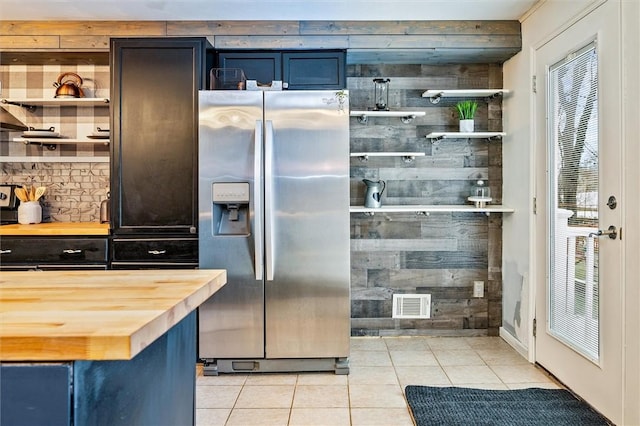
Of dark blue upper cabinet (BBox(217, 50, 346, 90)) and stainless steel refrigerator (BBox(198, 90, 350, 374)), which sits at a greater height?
dark blue upper cabinet (BBox(217, 50, 346, 90))

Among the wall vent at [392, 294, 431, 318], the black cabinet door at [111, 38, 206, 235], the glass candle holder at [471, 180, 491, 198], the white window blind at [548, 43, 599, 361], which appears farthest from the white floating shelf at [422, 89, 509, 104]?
the black cabinet door at [111, 38, 206, 235]

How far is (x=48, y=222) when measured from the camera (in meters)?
3.35

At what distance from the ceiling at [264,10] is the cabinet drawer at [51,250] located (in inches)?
61.3

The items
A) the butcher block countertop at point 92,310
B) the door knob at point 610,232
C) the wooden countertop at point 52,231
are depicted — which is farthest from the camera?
the wooden countertop at point 52,231

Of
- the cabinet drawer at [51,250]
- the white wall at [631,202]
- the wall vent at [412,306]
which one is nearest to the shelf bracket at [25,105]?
the cabinet drawer at [51,250]

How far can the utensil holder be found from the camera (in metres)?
3.14

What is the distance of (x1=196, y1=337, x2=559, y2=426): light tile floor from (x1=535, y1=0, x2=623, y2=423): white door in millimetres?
362

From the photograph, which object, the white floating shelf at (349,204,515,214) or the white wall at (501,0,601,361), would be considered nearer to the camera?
the white wall at (501,0,601,361)

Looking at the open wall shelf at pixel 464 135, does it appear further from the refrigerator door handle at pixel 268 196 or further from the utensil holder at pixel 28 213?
the utensil holder at pixel 28 213

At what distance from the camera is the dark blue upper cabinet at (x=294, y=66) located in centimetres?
303

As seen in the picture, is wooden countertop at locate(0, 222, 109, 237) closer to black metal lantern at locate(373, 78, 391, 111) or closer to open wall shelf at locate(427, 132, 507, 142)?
black metal lantern at locate(373, 78, 391, 111)


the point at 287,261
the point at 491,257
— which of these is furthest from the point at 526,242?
the point at 287,261

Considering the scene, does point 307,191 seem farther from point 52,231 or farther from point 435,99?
point 52,231

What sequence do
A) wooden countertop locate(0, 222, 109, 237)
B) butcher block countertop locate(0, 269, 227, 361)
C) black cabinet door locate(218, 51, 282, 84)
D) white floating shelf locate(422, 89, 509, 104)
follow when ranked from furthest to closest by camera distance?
white floating shelf locate(422, 89, 509, 104), black cabinet door locate(218, 51, 282, 84), wooden countertop locate(0, 222, 109, 237), butcher block countertop locate(0, 269, 227, 361)
